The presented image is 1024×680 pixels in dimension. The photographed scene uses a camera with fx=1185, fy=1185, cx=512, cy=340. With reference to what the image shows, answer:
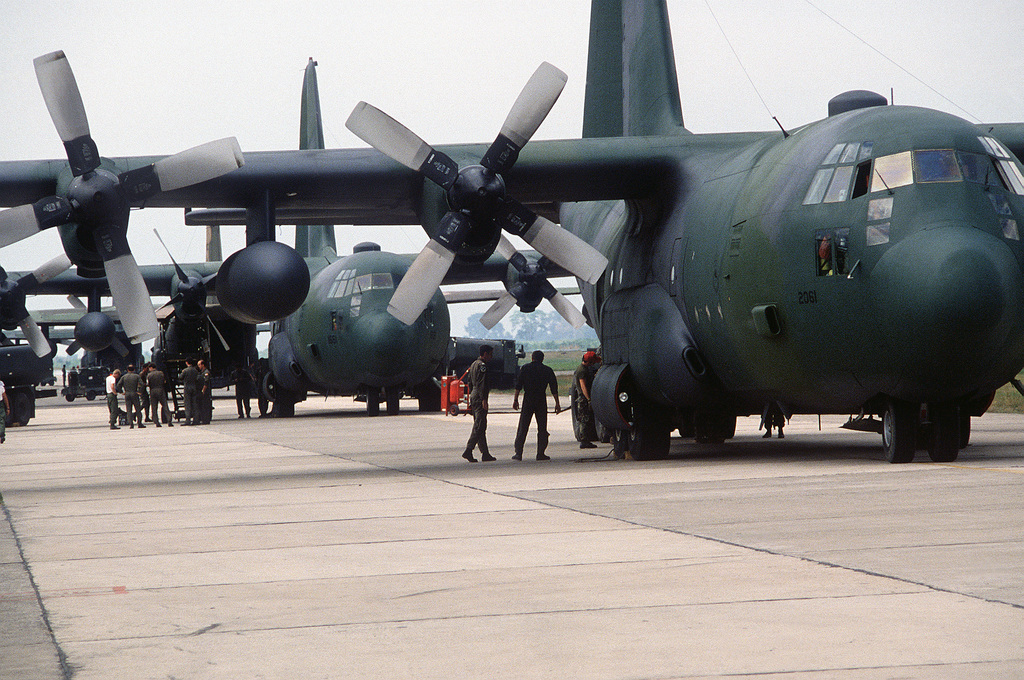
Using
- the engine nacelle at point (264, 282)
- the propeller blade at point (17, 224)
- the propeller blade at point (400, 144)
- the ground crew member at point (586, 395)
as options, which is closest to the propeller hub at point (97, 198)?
the propeller blade at point (17, 224)

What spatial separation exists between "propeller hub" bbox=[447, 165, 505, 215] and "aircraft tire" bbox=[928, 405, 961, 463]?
19.3 feet

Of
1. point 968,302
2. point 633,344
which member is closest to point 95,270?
point 633,344

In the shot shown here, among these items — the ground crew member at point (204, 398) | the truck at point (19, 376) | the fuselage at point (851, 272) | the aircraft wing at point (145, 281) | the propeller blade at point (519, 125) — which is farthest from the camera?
the aircraft wing at point (145, 281)

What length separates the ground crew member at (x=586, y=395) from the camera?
19.5 m

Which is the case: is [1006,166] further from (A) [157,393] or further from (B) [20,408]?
(B) [20,408]

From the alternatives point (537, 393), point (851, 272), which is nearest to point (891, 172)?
point (851, 272)

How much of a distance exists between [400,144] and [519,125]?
1.55 m

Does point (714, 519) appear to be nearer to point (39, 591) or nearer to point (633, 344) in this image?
point (39, 591)

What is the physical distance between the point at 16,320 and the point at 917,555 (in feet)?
97.8

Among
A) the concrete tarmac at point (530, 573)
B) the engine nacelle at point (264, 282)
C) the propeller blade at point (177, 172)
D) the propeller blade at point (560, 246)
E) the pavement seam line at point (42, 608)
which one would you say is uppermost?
the propeller blade at point (177, 172)

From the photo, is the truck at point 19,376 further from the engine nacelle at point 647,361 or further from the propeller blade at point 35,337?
the engine nacelle at point 647,361

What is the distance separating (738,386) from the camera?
48.9ft

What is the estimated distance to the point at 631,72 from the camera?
20.2m

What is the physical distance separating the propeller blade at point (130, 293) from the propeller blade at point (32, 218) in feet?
2.67
